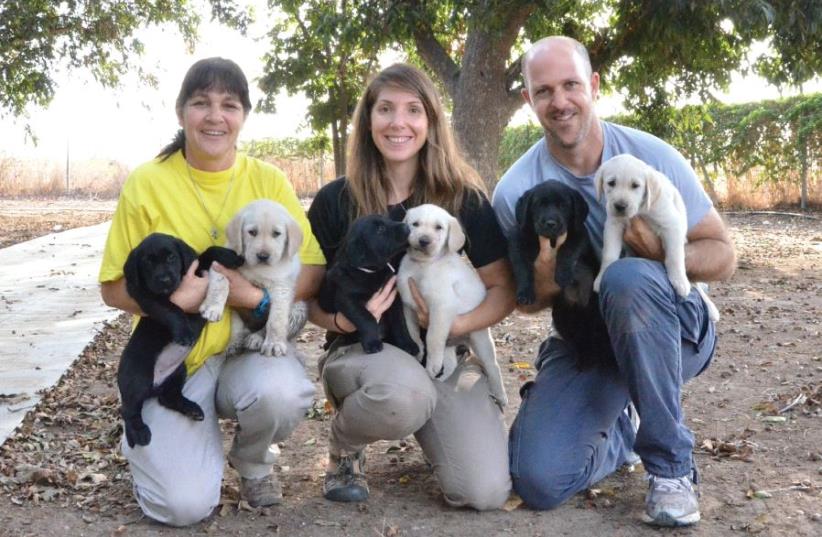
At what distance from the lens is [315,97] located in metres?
14.0

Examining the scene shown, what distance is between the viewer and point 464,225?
4000 mm

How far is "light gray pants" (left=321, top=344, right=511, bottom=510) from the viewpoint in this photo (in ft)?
11.6

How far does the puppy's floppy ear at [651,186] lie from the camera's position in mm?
3635

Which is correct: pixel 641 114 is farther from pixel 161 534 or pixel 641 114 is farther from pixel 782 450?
pixel 161 534

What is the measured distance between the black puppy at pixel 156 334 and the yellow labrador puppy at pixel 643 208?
1.59 m

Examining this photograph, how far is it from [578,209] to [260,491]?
177 cm

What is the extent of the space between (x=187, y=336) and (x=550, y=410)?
5.16 feet

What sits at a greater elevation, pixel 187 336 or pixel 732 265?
pixel 732 265

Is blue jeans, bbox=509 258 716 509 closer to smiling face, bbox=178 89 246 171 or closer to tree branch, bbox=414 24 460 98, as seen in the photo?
smiling face, bbox=178 89 246 171

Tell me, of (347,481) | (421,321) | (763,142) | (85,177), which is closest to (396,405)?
(347,481)

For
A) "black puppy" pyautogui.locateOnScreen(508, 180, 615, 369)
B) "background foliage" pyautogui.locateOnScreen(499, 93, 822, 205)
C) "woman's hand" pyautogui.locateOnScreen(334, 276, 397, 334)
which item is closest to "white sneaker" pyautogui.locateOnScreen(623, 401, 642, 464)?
"black puppy" pyautogui.locateOnScreen(508, 180, 615, 369)

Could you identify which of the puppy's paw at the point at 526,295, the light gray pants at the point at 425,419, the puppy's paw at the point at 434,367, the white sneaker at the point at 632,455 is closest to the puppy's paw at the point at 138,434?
the light gray pants at the point at 425,419

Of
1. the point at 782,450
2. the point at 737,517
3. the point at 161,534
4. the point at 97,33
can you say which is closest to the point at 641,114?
the point at 97,33

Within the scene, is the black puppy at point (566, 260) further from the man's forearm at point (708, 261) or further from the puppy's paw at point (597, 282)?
the man's forearm at point (708, 261)
